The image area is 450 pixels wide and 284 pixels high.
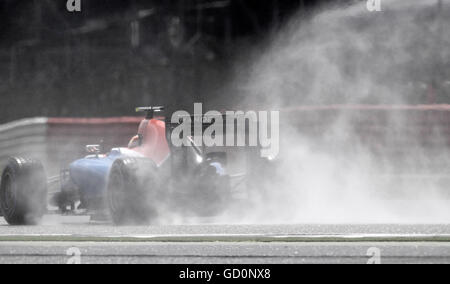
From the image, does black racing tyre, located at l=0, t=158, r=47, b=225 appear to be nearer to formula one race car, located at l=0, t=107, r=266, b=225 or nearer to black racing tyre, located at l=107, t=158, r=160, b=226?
formula one race car, located at l=0, t=107, r=266, b=225

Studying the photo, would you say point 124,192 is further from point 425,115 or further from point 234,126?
point 425,115

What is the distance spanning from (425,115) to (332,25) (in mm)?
5505

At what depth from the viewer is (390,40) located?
60.6ft

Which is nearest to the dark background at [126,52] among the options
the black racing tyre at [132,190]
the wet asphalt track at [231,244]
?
the black racing tyre at [132,190]

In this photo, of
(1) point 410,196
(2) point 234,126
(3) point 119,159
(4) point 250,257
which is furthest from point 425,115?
(4) point 250,257

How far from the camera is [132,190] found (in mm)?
8398

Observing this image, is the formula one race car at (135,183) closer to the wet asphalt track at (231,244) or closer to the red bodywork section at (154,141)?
the red bodywork section at (154,141)

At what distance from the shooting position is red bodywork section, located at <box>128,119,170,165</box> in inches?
362

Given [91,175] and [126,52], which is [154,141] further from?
[126,52]

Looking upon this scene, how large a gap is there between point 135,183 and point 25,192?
1518 millimetres

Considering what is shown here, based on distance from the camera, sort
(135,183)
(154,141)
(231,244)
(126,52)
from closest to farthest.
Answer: (231,244)
(135,183)
(154,141)
(126,52)

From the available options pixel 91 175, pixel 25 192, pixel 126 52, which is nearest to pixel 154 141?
pixel 91 175

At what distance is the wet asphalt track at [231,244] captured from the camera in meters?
6.12
